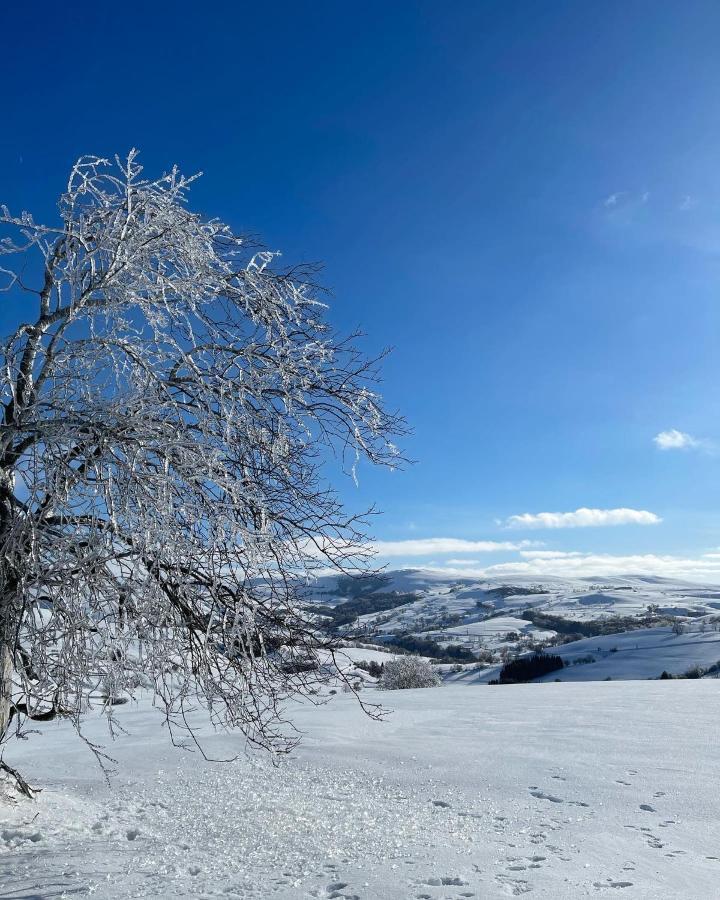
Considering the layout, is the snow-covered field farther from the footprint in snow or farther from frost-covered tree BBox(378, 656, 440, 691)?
frost-covered tree BBox(378, 656, 440, 691)

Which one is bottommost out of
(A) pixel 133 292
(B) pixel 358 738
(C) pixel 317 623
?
(B) pixel 358 738

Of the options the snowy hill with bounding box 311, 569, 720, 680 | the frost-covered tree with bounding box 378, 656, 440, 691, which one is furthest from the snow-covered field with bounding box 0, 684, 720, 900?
the frost-covered tree with bounding box 378, 656, 440, 691

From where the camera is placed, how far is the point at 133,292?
4.84m

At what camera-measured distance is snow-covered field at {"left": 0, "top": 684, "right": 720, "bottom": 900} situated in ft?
15.2

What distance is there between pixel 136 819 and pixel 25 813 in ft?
3.28

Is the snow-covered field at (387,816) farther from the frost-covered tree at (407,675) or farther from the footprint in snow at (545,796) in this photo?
the frost-covered tree at (407,675)

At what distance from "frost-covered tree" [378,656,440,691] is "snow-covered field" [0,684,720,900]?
20971 mm

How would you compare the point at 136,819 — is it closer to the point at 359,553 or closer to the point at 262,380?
the point at 359,553

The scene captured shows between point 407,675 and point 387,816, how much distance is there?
26.8m

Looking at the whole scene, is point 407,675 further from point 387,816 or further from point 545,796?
point 387,816

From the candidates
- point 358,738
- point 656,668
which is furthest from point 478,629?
point 358,738

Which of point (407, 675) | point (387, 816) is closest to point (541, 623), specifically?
point (407, 675)

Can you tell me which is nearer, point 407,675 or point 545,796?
point 545,796

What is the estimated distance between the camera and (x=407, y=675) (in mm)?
32188
